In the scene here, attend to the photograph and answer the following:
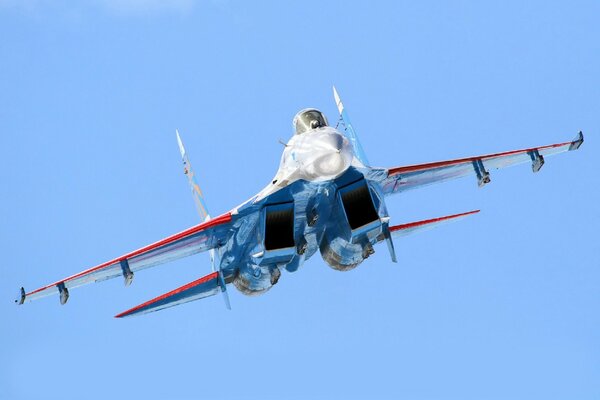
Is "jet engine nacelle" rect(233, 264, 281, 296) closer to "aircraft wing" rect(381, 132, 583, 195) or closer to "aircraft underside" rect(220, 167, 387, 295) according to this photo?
"aircraft underside" rect(220, 167, 387, 295)

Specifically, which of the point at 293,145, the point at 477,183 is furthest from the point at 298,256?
the point at 477,183

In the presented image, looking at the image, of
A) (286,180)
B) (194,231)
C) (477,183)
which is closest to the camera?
(286,180)

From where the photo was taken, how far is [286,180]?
26703 millimetres

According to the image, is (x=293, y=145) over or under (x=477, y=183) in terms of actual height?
over

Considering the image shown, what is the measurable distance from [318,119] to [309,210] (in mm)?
2281

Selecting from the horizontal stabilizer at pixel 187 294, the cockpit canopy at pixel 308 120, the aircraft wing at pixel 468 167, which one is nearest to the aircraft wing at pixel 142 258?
the horizontal stabilizer at pixel 187 294

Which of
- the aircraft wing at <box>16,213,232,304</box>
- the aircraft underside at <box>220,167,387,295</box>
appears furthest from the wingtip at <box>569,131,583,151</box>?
the aircraft wing at <box>16,213,232,304</box>

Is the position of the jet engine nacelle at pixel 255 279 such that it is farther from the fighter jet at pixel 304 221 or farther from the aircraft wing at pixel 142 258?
the aircraft wing at pixel 142 258

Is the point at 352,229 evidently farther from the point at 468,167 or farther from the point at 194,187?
the point at 194,187

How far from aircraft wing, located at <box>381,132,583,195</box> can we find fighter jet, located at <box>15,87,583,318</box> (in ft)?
0.09

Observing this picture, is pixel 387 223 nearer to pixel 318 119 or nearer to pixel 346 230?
pixel 346 230

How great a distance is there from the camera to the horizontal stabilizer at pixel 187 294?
1177 inches

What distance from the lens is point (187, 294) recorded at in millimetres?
30469

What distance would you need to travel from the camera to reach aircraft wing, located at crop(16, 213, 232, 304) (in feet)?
95.6
